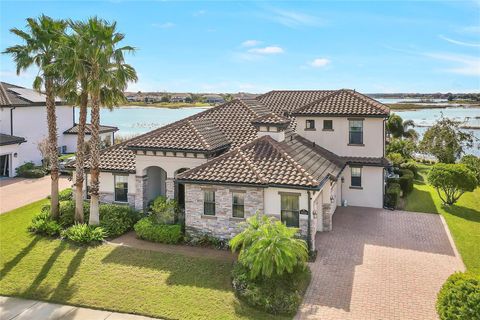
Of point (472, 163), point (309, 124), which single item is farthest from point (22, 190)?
point (472, 163)

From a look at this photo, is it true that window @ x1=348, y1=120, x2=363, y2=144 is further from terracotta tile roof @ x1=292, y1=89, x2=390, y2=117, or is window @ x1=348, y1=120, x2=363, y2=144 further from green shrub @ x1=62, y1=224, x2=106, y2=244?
green shrub @ x1=62, y1=224, x2=106, y2=244

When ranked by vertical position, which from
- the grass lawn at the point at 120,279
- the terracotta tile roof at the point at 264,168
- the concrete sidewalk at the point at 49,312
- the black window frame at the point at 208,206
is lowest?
the concrete sidewalk at the point at 49,312

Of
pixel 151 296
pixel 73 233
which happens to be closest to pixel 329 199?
pixel 151 296

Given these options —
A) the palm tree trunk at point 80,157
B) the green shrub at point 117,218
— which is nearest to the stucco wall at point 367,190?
the green shrub at point 117,218

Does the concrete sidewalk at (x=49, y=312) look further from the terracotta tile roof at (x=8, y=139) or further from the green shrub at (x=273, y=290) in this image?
the terracotta tile roof at (x=8, y=139)

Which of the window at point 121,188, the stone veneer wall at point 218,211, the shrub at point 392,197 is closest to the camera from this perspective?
the stone veneer wall at point 218,211

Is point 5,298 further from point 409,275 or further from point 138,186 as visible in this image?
point 409,275

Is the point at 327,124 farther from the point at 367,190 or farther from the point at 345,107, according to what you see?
the point at 367,190

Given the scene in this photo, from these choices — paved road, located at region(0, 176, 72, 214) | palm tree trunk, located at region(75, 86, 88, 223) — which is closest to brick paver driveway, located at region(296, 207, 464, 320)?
palm tree trunk, located at region(75, 86, 88, 223)
